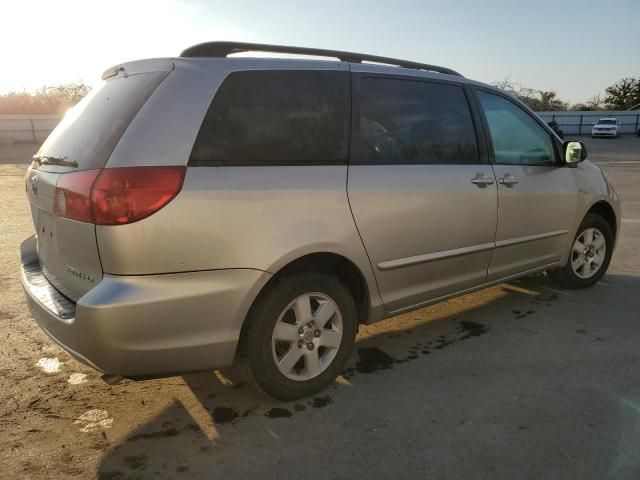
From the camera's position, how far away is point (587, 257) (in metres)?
4.70

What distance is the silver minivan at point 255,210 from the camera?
7.35ft

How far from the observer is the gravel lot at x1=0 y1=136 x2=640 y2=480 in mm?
2271

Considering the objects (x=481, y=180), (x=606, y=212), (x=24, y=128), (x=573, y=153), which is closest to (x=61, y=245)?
(x=481, y=180)

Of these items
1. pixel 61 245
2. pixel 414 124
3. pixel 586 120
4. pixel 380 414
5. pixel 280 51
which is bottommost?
pixel 380 414

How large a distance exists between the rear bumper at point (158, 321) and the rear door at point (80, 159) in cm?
15

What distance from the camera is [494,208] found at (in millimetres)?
3629

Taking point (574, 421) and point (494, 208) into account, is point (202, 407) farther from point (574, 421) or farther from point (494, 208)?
point (494, 208)

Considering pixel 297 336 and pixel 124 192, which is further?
pixel 297 336

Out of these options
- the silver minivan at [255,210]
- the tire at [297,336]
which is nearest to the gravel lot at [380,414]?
the tire at [297,336]

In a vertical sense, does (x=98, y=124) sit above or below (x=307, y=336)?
above

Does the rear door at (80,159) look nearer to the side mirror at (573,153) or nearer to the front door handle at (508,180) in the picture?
the front door handle at (508,180)

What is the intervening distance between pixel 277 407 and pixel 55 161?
5.62 ft

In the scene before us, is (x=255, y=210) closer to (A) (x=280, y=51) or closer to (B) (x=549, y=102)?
(A) (x=280, y=51)

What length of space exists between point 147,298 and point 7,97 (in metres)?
43.9
